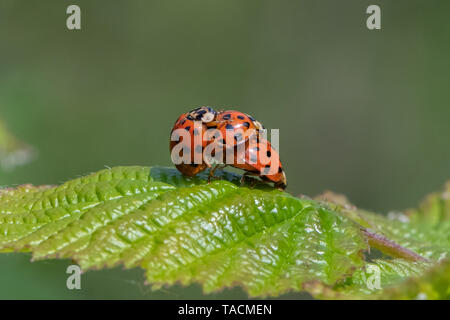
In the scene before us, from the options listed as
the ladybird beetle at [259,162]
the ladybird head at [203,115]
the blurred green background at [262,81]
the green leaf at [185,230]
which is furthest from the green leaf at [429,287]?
the blurred green background at [262,81]

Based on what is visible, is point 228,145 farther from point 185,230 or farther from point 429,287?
point 429,287

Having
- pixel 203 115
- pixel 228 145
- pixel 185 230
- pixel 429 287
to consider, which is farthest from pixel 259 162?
pixel 429 287

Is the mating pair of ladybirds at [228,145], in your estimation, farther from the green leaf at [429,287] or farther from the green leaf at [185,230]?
the green leaf at [429,287]

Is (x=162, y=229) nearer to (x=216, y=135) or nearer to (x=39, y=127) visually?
(x=216, y=135)

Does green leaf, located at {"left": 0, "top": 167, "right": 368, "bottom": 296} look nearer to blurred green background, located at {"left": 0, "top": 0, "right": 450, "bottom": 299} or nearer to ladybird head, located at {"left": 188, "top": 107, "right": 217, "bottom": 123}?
ladybird head, located at {"left": 188, "top": 107, "right": 217, "bottom": 123}

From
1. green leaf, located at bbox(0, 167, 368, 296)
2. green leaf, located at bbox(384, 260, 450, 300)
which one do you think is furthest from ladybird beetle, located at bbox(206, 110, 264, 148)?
green leaf, located at bbox(384, 260, 450, 300)

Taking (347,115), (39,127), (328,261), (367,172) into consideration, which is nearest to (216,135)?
(328,261)
